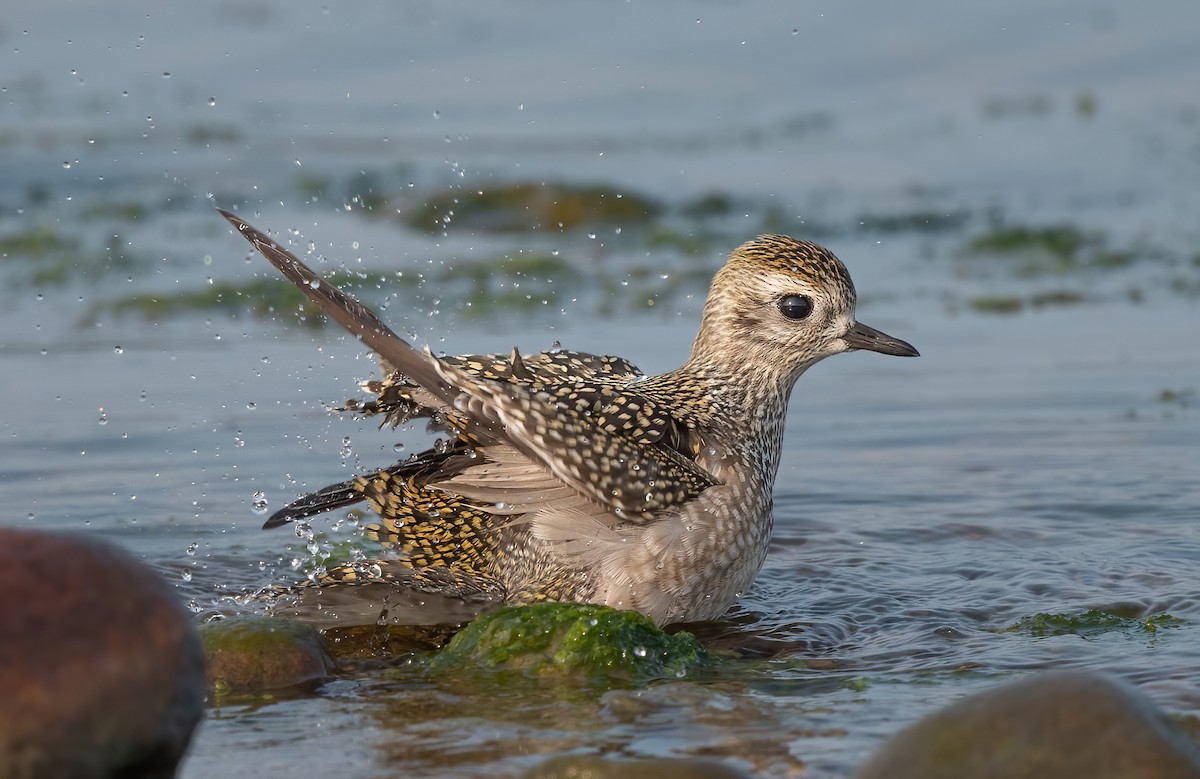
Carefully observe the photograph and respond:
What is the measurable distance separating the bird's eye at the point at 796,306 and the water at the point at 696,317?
3.35 ft

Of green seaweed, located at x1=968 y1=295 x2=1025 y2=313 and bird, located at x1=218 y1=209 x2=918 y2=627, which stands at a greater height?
green seaweed, located at x1=968 y1=295 x2=1025 y2=313

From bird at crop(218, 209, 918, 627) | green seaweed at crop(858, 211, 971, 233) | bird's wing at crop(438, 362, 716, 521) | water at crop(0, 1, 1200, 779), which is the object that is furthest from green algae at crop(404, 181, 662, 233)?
bird's wing at crop(438, 362, 716, 521)

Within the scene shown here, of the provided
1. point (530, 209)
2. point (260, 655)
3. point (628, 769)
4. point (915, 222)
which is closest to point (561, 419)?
point (260, 655)

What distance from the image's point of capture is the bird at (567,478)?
17.7 ft

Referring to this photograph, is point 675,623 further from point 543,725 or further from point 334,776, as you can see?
point 334,776

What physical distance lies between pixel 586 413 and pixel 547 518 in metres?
0.37

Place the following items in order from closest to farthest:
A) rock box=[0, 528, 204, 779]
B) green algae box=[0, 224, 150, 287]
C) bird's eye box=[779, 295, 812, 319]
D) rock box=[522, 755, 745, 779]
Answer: rock box=[0, 528, 204, 779] < rock box=[522, 755, 745, 779] < bird's eye box=[779, 295, 812, 319] < green algae box=[0, 224, 150, 287]

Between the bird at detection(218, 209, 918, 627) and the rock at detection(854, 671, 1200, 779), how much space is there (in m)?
1.80

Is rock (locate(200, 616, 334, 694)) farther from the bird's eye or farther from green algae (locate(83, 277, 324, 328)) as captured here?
green algae (locate(83, 277, 324, 328))

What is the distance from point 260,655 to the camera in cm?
512

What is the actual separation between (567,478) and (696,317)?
17.8 feet

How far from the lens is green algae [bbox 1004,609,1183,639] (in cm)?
563

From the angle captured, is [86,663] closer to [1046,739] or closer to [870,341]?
[1046,739]

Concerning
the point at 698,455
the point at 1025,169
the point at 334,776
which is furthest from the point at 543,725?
the point at 1025,169
